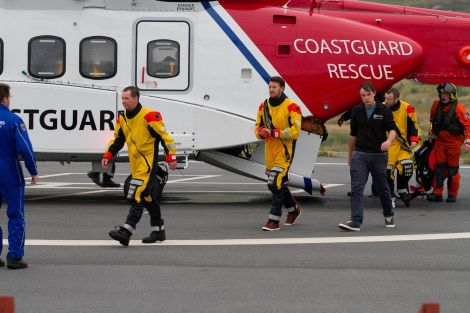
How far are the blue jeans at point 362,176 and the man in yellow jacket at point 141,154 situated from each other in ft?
8.60

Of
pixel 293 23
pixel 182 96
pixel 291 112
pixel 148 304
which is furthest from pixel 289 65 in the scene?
pixel 148 304

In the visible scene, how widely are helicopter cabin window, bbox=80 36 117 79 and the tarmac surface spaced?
2.03 m

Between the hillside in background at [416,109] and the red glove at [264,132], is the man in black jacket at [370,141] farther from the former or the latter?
the hillside in background at [416,109]

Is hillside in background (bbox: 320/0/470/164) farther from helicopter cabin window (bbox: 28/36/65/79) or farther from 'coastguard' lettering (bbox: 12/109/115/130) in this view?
helicopter cabin window (bbox: 28/36/65/79)

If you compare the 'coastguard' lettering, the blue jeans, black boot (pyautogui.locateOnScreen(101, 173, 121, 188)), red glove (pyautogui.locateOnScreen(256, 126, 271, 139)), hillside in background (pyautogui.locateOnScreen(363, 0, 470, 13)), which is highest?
hillside in background (pyautogui.locateOnScreen(363, 0, 470, 13))

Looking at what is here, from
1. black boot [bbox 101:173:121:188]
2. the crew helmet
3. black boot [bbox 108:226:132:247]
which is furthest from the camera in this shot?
black boot [bbox 101:173:121:188]

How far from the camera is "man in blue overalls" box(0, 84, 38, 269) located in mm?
10414

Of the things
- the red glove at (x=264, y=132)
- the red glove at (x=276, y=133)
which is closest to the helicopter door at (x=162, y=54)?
the red glove at (x=264, y=132)

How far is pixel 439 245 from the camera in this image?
1223 centimetres

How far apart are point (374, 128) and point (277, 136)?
1241mm

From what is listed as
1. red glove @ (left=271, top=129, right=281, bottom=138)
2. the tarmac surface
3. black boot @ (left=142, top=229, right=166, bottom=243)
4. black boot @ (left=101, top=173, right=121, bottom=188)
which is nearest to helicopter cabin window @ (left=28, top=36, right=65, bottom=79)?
the tarmac surface

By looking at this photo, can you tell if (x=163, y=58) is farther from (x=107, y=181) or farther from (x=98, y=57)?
(x=107, y=181)

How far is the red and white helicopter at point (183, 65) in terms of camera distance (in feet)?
52.0

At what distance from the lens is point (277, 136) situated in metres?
13.4
